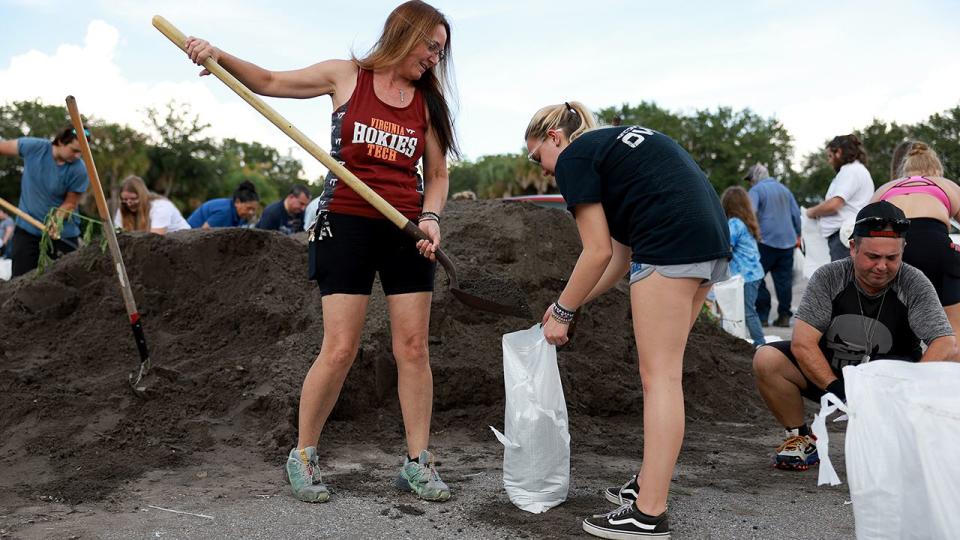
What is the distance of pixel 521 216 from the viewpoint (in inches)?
251

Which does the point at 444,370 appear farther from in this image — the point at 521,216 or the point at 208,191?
the point at 208,191

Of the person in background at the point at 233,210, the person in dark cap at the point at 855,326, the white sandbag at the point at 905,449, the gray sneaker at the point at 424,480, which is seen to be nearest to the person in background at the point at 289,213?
the person in background at the point at 233,210

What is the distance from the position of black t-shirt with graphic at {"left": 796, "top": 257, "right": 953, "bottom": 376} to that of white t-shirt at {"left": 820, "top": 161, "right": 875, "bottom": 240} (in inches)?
128

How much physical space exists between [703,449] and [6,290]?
487 cm

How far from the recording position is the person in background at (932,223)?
13.3 feet

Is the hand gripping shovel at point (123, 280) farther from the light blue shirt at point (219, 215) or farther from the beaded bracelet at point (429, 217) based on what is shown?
the light blue shirt at point (219, 215)

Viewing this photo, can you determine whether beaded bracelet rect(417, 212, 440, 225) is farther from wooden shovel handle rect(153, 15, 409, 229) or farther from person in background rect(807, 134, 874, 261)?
person in background rect(807, 134, 874, 261)

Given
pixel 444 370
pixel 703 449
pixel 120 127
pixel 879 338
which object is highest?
pixel 120 127

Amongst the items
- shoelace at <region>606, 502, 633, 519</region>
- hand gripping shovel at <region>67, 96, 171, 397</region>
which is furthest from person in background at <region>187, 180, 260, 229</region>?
shoelace at <region>606, 502, 633, 519</region>

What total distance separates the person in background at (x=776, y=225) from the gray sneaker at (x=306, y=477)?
6335mm

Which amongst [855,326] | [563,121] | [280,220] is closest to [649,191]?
[563,121]

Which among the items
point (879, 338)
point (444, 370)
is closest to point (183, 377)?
point (444, 370)

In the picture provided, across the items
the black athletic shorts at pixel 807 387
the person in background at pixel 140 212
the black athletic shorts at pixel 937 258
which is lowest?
the black athletic shorts at pixel 807 387

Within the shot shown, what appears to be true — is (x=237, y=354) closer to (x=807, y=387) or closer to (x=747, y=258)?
(x=807, y=387)
